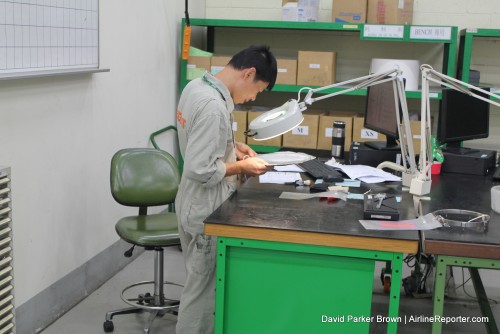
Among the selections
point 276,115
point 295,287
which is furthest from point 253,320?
point 276,115

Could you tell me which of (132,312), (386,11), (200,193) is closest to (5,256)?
(200,193)

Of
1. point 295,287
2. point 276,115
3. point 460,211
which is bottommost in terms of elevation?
point 295,287

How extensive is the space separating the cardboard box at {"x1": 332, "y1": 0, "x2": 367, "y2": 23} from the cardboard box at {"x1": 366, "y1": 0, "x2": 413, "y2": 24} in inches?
2.0

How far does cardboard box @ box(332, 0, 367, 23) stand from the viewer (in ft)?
15.0

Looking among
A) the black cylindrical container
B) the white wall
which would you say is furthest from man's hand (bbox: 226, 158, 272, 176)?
the black cylindrical container

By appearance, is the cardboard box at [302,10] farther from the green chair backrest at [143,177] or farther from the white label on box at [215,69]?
the green chair backrest at [143,177]

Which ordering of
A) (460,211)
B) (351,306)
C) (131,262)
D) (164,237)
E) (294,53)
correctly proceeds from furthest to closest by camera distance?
(294,53) → (131,262) → (164,237) → (460,211) → (351,306)

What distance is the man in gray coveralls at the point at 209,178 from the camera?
2.47 metres

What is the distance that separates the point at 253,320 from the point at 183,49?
9.15ft

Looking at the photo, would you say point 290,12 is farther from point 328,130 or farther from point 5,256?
point 5,256

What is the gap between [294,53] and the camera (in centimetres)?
519

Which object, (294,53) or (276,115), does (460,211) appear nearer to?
(276,115)

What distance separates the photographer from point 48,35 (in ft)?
9.44

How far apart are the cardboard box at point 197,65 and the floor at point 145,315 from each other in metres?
1.46
